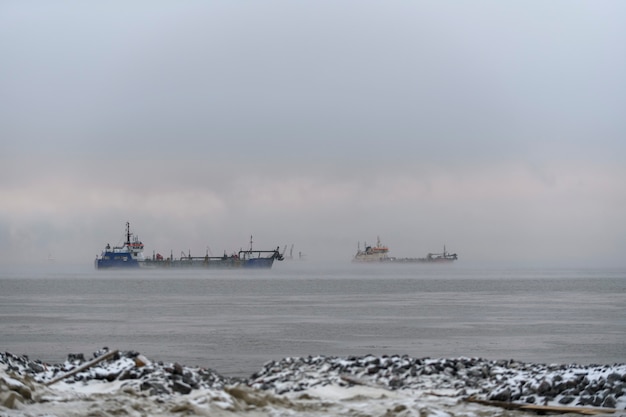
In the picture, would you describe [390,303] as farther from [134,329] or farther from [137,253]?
Result: [137,253]

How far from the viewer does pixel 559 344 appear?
28.2 meters

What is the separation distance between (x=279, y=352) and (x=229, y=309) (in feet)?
79.6

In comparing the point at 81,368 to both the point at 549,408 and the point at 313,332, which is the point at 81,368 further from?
the point at 313,332

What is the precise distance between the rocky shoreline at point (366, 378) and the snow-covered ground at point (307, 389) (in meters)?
0.02

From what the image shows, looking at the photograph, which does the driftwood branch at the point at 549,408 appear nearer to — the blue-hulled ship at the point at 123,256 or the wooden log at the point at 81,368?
the wooden log at the point at 81,368

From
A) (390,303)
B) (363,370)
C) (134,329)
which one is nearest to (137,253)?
(390,303)

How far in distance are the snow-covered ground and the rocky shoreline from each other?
19mm

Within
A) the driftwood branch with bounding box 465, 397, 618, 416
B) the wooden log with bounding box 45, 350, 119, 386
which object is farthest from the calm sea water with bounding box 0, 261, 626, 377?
the driftwood branch with bounding box 465, 397, 618, 416

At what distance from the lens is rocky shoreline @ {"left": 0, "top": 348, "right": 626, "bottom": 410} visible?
556 inches

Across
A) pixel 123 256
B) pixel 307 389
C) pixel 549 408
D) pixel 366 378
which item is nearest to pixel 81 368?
pixel 307 389

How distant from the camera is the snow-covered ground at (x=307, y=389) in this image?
520 inches

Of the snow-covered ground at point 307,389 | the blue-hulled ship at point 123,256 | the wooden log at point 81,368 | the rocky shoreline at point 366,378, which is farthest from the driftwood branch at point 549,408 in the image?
the blue-hulled ship at point 123,256

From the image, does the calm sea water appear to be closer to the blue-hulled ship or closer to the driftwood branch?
the driftwood branch

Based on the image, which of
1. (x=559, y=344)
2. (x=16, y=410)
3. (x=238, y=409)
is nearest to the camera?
(x=16, y=410)
